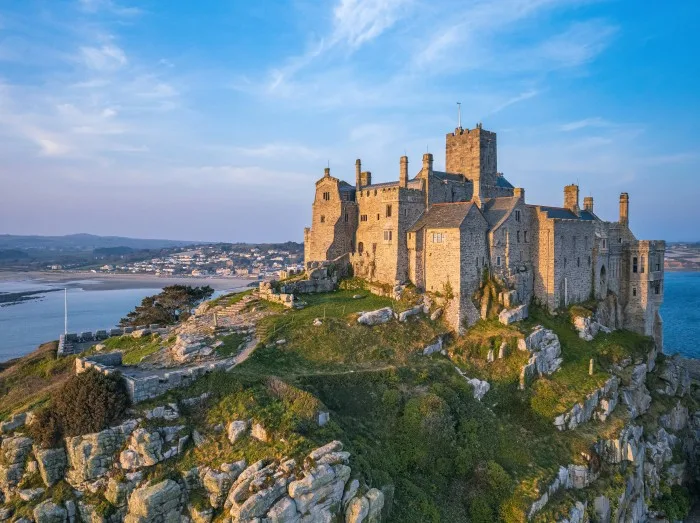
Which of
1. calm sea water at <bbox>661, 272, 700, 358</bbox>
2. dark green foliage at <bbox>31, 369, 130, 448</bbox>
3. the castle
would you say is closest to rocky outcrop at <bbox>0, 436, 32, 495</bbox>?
dark green foliage at <bbox>31, 369, 130, 448</bbox>

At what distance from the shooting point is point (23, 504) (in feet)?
77.3

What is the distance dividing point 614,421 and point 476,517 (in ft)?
46.5

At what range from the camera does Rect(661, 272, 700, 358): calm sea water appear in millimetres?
77375

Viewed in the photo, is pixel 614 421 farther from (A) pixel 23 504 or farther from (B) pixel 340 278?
(A) pixel 23 504

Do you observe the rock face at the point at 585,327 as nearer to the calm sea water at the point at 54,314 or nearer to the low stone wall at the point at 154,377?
the low stone wall at the point at 154,377

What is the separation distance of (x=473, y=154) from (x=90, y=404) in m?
37.9

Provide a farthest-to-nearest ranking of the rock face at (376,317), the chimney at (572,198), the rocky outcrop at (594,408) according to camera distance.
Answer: the chimney at (572,198) < the rock face at (376,317) < the rocky outcrop at (594,408)

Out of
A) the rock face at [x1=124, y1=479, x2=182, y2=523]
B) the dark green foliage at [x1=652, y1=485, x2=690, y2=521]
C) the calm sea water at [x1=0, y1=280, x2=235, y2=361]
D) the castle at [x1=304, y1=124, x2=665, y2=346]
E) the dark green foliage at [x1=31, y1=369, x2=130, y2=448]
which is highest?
the castle at [x1=304, y1=124, x2=665, y2=346]

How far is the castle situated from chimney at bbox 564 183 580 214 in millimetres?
91

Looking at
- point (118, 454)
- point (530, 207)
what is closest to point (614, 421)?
point (530, 207)

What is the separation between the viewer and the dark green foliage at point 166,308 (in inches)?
1971

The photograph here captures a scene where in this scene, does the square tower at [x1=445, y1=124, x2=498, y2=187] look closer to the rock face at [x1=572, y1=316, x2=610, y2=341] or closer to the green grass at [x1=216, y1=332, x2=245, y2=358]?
Answer: the rock face at [x1=572, y1=316, x2=610, y2=341]

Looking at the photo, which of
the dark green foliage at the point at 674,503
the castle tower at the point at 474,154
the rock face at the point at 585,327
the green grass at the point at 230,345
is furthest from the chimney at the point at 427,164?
the dark green foliage at the point at 674,503

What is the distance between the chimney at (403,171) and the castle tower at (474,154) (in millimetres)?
7805
